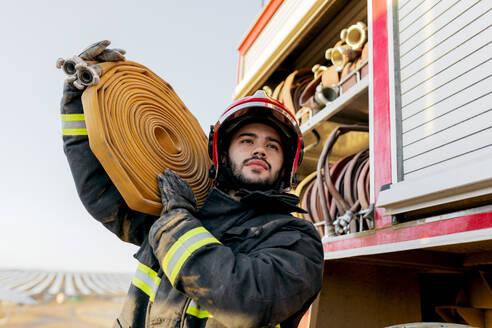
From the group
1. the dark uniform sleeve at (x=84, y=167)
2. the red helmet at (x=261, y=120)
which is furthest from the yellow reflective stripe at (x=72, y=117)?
the red helmet at (x=261, y=120)

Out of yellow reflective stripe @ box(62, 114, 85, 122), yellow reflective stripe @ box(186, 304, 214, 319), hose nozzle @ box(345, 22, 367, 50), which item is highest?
hose nozzle @ box(345, 22, 367, 50)

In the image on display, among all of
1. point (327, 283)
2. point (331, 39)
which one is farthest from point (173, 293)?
point (331, 39)

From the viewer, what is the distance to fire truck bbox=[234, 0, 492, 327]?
219cm

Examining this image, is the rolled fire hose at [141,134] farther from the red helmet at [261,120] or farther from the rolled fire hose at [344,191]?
the rolled fire hose at [344,191]

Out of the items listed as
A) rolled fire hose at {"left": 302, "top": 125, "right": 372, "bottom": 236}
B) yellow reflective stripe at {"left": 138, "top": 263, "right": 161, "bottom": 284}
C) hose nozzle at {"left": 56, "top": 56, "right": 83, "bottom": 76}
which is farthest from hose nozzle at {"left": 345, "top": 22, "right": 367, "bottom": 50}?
yellow reflective stripe at {"left": 138, "top": 263, "right": 161, "bottom": 284}

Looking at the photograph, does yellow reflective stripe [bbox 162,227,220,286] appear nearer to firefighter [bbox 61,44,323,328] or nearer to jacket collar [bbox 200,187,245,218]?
firefighter [bbox 61,44,323,328]

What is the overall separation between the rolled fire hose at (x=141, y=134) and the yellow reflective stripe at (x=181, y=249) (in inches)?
13.9

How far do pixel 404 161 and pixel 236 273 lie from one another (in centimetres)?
198

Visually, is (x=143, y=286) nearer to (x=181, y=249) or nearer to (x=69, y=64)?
(x=181, y=249)

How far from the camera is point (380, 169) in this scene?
9.43 feet

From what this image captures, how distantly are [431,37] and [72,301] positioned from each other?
4230 mm

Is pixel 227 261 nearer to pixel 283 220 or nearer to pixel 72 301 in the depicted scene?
pixel 283 220

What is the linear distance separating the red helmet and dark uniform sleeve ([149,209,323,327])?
0.58 m

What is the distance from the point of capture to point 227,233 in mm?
1462
